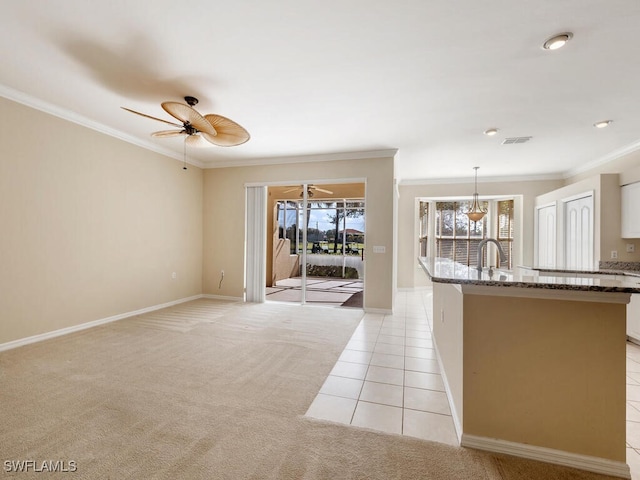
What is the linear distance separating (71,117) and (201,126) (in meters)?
2.13

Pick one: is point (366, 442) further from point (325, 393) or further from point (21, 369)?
point (21, 369)

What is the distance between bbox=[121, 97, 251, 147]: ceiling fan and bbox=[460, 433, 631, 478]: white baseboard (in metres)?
3.06

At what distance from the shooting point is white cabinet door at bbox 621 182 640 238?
3.83 metres

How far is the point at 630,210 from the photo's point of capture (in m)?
3.96

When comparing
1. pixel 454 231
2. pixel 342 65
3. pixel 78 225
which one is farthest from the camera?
pixel 454 231

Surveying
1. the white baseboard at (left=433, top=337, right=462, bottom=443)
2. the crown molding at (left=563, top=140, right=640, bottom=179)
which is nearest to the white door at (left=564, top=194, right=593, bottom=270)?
the crown molding at (left=563, top=140, right=640, bottom=179)

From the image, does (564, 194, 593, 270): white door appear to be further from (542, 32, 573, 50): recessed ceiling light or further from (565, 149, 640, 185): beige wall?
(542, 32, 573, 50): recessed ceiling light

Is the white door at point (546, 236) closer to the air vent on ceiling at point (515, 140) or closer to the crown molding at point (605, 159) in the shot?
the crown molding at point (605, 159)

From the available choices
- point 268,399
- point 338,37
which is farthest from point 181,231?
point 338,37

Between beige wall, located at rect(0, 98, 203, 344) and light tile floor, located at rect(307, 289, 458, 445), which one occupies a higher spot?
beige wall, located at rect(0, 98, 203, 344)

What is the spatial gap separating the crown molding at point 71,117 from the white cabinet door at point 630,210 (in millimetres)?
6893

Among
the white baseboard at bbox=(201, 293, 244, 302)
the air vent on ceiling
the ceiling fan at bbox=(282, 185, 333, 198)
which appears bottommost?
the white baseboard at bbox=(201, 293, 244, 302)

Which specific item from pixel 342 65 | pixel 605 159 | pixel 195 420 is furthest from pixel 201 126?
pixel 605 159

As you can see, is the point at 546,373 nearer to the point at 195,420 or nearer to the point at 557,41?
the point at 195,420
